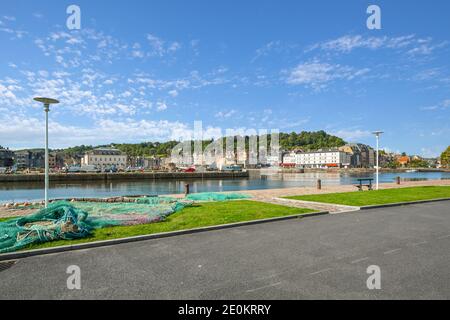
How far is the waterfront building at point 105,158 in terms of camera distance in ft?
424

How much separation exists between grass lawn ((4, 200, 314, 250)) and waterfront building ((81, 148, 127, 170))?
127 metres

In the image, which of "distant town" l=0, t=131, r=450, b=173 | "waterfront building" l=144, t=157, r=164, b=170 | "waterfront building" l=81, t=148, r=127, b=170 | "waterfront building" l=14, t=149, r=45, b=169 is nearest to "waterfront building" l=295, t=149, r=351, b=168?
"distant town" l=0, t=131, r=450, b=173

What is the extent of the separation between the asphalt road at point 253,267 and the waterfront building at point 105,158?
431ft

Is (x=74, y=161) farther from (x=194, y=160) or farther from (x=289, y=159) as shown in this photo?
(x=289, y=159)

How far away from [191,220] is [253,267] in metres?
4.64

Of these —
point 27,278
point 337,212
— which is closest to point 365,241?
point 337,212

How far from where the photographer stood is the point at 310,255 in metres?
6.30

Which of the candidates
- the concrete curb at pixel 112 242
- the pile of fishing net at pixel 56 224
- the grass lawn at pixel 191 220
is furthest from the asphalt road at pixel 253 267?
the pile of fishing net at pixel 56 224

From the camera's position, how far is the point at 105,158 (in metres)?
134

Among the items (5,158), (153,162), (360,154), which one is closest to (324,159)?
(360,154)

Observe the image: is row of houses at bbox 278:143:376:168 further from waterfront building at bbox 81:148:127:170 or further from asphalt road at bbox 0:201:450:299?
asphalt road at bbox 0:201:450:299

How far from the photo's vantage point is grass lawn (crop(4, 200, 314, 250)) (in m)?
7.66
